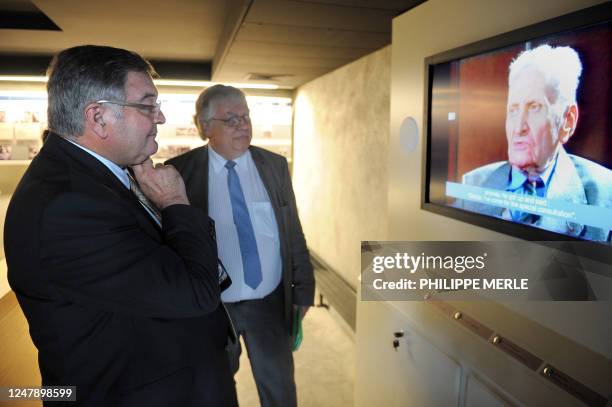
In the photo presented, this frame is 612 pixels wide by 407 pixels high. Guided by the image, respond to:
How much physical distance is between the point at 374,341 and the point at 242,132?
1.27 meters

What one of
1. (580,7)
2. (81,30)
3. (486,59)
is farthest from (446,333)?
(81,30)

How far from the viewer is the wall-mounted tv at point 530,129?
1229 mm

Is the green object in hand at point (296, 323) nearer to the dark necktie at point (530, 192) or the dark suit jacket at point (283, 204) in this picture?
the dark suit jacket at point (283, 204)

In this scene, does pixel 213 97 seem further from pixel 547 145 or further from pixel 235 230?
pixel 547 145

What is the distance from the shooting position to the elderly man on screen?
4.18 feet

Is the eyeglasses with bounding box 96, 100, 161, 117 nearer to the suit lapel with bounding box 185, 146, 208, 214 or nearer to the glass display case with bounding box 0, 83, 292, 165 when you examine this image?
the suit lapel with bounding box 185, 146, 208, 214

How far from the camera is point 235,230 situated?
2.13 m

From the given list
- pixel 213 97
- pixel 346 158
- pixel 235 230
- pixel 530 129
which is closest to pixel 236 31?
pixel 213 97

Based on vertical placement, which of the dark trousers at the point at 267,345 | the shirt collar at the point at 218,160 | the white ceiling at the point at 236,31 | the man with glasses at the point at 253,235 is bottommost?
the dark trousers at the point at 267,345

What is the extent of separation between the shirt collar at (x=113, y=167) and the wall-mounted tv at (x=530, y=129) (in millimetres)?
1251

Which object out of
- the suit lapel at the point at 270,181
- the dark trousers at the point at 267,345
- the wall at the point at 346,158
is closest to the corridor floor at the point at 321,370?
the wall at the point at 346,158

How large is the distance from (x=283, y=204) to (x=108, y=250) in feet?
4.11

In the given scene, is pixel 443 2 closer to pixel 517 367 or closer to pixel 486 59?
pixel 486 59

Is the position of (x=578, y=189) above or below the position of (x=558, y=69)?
below
